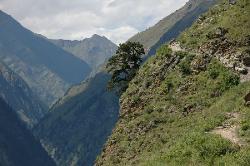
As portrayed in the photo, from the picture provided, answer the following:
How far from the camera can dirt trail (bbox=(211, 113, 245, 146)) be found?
28106 millimetres

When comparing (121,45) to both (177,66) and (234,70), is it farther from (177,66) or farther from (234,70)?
(234,70)

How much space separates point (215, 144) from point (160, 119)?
1203 centimetres

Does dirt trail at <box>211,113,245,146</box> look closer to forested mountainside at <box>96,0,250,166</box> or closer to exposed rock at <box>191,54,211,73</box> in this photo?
forested mountainside at <box>96,0,250,166</box>

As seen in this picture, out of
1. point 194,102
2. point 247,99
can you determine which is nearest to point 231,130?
point 247,99

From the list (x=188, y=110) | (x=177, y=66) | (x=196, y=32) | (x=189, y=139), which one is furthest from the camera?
(x=196, y=32)

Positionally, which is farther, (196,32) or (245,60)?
(196,32)

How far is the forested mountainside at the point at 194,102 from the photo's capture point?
28812mm

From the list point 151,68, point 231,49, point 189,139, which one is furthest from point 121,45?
point 189,139

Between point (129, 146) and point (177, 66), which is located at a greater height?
point (177, 66)

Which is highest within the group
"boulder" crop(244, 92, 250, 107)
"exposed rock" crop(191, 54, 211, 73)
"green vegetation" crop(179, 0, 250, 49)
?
"green vegetation" crop(179, 0, 250, 49)

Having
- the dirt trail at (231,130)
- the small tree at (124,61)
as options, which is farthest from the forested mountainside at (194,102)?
the small tree at (124,61)

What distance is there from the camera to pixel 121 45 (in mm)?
64188

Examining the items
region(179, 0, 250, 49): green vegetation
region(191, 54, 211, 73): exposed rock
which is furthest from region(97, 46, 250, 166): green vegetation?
region(179, 0, 250, 49): green vegetation

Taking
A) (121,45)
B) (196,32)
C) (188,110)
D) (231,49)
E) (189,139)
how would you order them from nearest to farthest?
(189,139) → (188,110) → (231,49) → (196,32) → (121,45)
